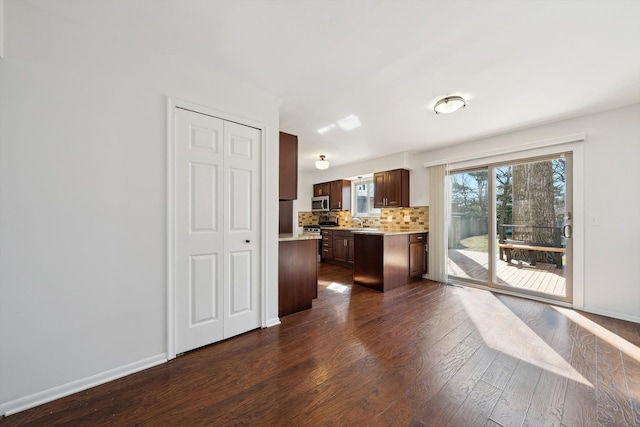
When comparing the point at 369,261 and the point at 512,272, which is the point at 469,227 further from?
the point at 369,261

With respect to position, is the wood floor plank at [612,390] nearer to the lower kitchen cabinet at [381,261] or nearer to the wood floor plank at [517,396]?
the wood floor plank at [517,396]

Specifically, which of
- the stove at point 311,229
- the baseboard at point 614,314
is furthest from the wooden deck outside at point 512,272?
the stove at point 311,229

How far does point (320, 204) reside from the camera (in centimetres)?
642

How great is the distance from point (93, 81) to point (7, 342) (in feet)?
5.51

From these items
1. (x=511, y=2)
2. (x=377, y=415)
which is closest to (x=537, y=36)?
(x=511, y=2)

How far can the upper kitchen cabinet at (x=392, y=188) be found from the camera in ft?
15.1

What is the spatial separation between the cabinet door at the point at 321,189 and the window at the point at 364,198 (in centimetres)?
77

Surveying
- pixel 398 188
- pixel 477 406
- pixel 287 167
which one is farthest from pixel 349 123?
pixel 477 406

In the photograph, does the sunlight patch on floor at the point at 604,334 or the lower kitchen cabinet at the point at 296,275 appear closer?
the sunlight patch on floor at the point at 604,334

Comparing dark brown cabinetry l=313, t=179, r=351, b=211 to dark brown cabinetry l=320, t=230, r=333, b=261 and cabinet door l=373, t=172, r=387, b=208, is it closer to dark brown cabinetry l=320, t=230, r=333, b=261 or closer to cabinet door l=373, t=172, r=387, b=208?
dark brown cabinetry l=320, t=230, r=333, b=261

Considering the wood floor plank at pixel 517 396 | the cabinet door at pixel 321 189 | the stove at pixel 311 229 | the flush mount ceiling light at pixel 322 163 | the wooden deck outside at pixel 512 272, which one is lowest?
the wood floor plank at pixel 517 396

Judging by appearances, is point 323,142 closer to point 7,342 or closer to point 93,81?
point 93,81

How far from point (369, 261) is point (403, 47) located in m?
2.95

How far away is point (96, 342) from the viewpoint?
5.19 feet
